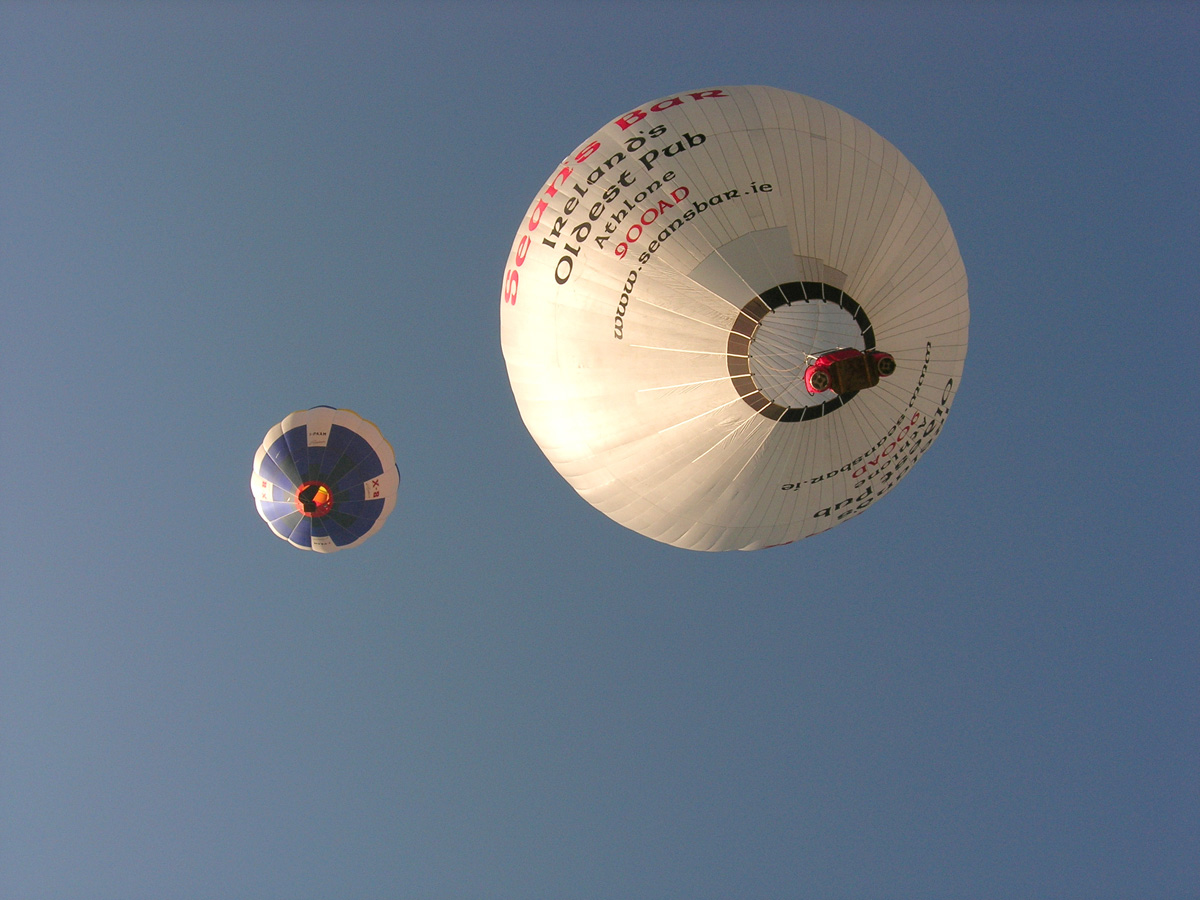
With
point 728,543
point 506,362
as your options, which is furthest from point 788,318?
point 506,362

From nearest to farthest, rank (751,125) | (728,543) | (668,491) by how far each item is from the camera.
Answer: (751,125), (668,491), (728,543)

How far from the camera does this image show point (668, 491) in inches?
389

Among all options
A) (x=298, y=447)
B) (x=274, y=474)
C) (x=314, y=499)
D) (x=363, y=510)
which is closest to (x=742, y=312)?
(x=363, y=510)

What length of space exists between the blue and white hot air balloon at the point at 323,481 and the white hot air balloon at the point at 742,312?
614cm

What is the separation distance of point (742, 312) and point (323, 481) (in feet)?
30.7

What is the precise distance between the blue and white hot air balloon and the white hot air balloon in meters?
6.14

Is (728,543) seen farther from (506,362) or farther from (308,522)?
(308,522)

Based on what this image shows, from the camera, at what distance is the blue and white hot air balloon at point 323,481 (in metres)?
15.3

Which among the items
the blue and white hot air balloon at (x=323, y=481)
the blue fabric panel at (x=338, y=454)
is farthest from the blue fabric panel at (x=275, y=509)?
the blue fabric panel at (x=338, y=454)

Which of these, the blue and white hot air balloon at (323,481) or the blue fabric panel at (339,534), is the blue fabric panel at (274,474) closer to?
the blue and white hot air balloon at (323,481)

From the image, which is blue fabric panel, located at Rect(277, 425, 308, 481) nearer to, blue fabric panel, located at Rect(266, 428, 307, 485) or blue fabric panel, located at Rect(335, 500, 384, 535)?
blue fabric panel, located at Rect(266, 428, 307, 485)

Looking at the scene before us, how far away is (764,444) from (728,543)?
1.88 m

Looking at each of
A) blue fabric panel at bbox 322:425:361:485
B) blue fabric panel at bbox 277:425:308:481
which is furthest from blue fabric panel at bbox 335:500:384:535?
blue fabric panel at bbox 277:425:308:481

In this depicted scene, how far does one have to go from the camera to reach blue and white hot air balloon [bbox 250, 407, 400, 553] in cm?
1526
